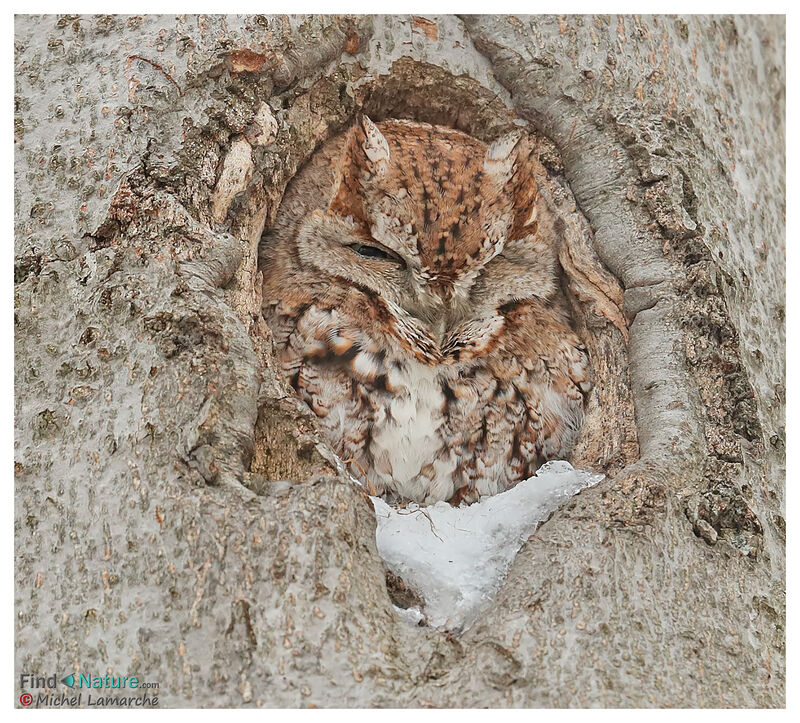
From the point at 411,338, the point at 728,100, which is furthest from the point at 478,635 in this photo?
the point at 728,100

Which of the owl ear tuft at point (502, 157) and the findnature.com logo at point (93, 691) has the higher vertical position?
the owl ear tuft at point (502, 157)

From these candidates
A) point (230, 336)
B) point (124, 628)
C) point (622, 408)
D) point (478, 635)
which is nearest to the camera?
point (124, 628)

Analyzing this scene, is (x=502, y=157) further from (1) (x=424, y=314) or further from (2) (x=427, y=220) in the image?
(1) (x=424, y=314)

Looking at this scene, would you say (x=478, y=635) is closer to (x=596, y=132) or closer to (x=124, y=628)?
(x=124, y=628)

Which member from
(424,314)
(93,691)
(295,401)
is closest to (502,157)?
(424,314)

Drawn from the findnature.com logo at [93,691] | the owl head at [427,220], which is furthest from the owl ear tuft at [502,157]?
the findnature.com logo at [93,691]

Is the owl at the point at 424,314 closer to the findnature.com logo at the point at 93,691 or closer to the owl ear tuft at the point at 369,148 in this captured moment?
the owl ear tuft at the point at 369,148
